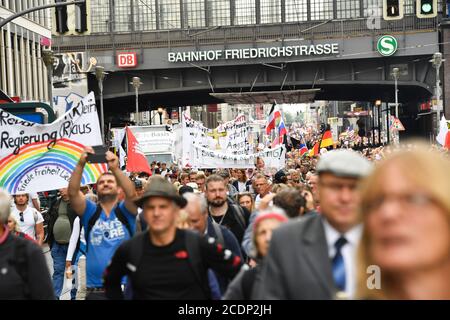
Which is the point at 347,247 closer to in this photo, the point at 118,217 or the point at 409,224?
the point at 409,224

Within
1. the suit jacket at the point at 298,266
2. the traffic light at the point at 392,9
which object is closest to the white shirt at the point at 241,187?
the traffic light at the point at 392,9

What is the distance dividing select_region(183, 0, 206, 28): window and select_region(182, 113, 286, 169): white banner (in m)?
29.1

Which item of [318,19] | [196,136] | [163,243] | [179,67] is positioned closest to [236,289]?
[163,243]

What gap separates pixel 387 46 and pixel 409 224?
50.5m

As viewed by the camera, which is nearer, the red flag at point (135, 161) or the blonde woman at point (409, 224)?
the blonde woman at point (409, 224)

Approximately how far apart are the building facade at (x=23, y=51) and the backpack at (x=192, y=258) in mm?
44450

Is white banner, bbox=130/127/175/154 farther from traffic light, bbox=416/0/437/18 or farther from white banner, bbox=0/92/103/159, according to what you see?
white banner, bbox=0/92/103/159

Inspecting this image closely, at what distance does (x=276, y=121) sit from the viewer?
3244 cm

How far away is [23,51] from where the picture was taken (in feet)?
179

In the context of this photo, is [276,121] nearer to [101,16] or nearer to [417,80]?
[417,80]

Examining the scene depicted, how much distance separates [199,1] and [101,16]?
245 inches

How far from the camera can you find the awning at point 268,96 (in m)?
49.5

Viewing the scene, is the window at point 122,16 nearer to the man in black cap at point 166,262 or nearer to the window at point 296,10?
the window at point 296,10

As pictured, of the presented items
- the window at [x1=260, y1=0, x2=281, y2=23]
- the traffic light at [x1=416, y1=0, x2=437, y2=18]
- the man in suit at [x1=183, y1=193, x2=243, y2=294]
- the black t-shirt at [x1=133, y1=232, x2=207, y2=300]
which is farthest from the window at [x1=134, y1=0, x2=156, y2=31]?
the black t-shirt at [x1=133, y1=232, x2=207, y2=300]
